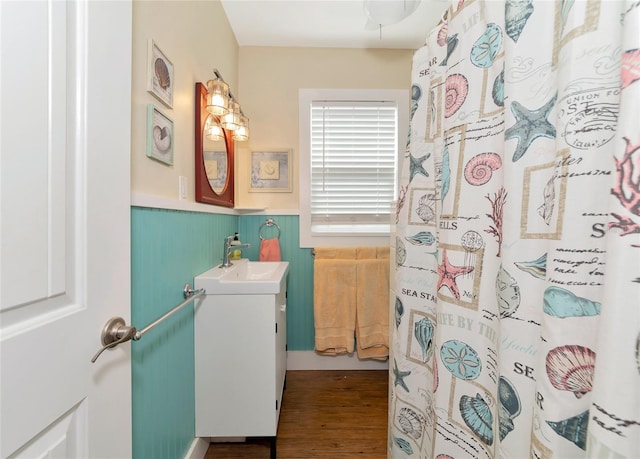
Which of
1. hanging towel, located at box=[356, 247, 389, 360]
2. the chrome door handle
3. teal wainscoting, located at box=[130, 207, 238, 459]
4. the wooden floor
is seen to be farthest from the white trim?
the wooden floor

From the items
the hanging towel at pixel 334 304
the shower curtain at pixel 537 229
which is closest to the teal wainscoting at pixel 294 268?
the hanging towel at pixel 334 304

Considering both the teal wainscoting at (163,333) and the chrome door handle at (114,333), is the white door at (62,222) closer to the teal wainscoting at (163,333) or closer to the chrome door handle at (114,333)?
the chrome door handle at (114,333)

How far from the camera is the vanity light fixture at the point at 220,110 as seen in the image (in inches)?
55.6

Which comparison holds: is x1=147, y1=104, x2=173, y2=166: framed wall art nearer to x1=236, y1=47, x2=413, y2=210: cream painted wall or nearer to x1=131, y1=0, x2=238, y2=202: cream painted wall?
x1=131, y1=0, x2=238, y2=202: cream painted wall

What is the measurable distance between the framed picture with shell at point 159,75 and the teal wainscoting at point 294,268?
3.87ft

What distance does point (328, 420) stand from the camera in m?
1.63

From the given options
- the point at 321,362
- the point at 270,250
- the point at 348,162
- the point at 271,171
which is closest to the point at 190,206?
the point at 270,250

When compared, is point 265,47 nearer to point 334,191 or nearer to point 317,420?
point 334,191

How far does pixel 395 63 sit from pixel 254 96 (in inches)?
45.8

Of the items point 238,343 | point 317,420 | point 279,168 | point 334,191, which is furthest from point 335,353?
point 279,168

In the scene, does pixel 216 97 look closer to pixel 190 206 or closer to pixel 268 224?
pixel 190 206

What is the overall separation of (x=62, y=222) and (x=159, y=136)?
692 mm

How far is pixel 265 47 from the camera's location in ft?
7.13

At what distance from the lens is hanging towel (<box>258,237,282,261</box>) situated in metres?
2.07
